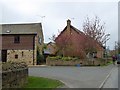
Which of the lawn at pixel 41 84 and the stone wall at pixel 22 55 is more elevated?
the stone wall at pixel 22 55

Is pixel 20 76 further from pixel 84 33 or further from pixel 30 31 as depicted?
pixel 84 33

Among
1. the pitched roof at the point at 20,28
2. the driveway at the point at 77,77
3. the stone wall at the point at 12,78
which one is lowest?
the driveway at the point at 77,77

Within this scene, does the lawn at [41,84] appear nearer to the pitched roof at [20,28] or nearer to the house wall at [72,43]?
the pitched roof at [20,28]

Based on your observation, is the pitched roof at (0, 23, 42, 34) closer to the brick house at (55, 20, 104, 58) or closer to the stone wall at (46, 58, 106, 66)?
the brick house at (55, 20, 104, 58)

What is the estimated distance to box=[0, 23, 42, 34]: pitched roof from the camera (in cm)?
5262

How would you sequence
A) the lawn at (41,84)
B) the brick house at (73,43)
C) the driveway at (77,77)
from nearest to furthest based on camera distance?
the lawn at (41,84) < the driveway at (77,77) < the brick house at (73,43)

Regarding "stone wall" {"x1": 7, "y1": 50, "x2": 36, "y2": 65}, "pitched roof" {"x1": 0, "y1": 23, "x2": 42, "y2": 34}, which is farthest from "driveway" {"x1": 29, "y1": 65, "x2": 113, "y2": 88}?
"pitched roof" {"x1": 0, "y1": 23, "x2": 42, "y2": 34}

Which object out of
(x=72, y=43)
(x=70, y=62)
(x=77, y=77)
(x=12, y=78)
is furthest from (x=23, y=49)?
(x=12, y=78)

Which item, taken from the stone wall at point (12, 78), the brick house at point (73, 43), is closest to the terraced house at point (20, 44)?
the brick house at point (73, 43)

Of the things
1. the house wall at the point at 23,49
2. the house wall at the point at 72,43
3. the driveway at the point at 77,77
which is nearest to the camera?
the driveway at the point at 77,77

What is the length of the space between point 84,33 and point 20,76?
45.3 m

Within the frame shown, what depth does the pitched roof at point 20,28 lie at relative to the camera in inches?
2072

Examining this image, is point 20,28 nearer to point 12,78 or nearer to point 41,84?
point 41,84

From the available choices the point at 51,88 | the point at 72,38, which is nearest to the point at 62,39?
the point at 72,38
